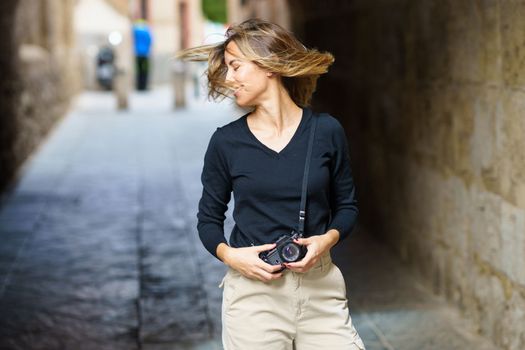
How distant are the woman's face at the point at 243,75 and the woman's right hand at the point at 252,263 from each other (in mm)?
371

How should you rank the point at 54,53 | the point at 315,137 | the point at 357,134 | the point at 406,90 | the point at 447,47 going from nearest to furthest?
the point at 315,137 < the point at 447,47 < the point at 406,90 < the point at 357,134 < the point at 54,53

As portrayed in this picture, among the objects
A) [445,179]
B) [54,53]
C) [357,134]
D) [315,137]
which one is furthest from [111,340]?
[54,53]

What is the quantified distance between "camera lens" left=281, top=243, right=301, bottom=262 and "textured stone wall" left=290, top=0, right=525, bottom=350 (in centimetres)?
170

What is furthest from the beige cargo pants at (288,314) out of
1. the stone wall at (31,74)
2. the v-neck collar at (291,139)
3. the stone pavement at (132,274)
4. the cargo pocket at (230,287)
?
the stone wall at (31,74)

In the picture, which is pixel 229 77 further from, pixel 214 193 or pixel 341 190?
pixel 341 190

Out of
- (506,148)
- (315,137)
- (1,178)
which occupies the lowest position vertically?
(1,178)

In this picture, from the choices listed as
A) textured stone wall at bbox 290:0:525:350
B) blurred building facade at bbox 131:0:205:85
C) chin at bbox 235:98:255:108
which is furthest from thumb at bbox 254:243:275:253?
blurred building facade at bbox 131:0:205:85

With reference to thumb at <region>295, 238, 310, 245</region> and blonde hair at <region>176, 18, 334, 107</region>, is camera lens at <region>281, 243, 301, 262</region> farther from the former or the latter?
blonde hair at <region>176, 18, 334, 107</region>

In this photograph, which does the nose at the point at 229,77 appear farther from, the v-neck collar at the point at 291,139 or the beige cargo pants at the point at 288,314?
the beige cargo pants at the point at 288,314

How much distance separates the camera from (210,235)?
255 centimetres

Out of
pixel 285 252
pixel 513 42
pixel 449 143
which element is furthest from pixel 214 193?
pixel 449 143

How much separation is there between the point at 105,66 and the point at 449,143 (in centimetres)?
2072

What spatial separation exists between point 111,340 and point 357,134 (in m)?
3.28

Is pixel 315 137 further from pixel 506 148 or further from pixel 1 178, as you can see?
pixel 1 178
